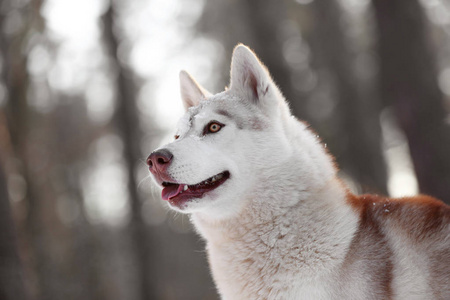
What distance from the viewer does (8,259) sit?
671 centimetres

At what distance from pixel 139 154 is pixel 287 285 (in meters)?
9.35

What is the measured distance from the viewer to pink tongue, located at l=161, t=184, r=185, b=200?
9.87 ft

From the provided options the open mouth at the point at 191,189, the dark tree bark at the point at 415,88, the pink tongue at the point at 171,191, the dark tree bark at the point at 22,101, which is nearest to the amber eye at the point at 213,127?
the open mouth at the point at 191,189

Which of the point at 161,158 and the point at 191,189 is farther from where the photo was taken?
the point at 191,189

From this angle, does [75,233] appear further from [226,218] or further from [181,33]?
[226,218]

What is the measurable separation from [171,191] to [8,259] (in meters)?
4.97

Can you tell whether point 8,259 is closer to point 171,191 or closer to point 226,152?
point 171,191

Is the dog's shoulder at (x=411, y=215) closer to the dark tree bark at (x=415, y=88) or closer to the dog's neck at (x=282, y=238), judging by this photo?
the dog's neck at (x=282, y=238)

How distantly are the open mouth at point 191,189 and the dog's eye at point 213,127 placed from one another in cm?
38

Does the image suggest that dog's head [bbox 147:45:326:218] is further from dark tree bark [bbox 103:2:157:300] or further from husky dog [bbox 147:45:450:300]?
dark tree bark [bbox 103:2:157:300]

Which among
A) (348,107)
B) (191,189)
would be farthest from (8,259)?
(348,107)

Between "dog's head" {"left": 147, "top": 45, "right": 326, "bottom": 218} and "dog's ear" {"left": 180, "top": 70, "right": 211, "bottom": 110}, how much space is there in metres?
0.50

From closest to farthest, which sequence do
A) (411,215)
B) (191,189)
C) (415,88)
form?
(411,215) → (191,189) → (415,88)

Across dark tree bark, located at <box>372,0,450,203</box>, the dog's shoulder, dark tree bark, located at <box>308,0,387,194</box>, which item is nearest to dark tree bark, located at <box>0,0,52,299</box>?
dark tree bark, located at <box>372,0,450,203</box>
